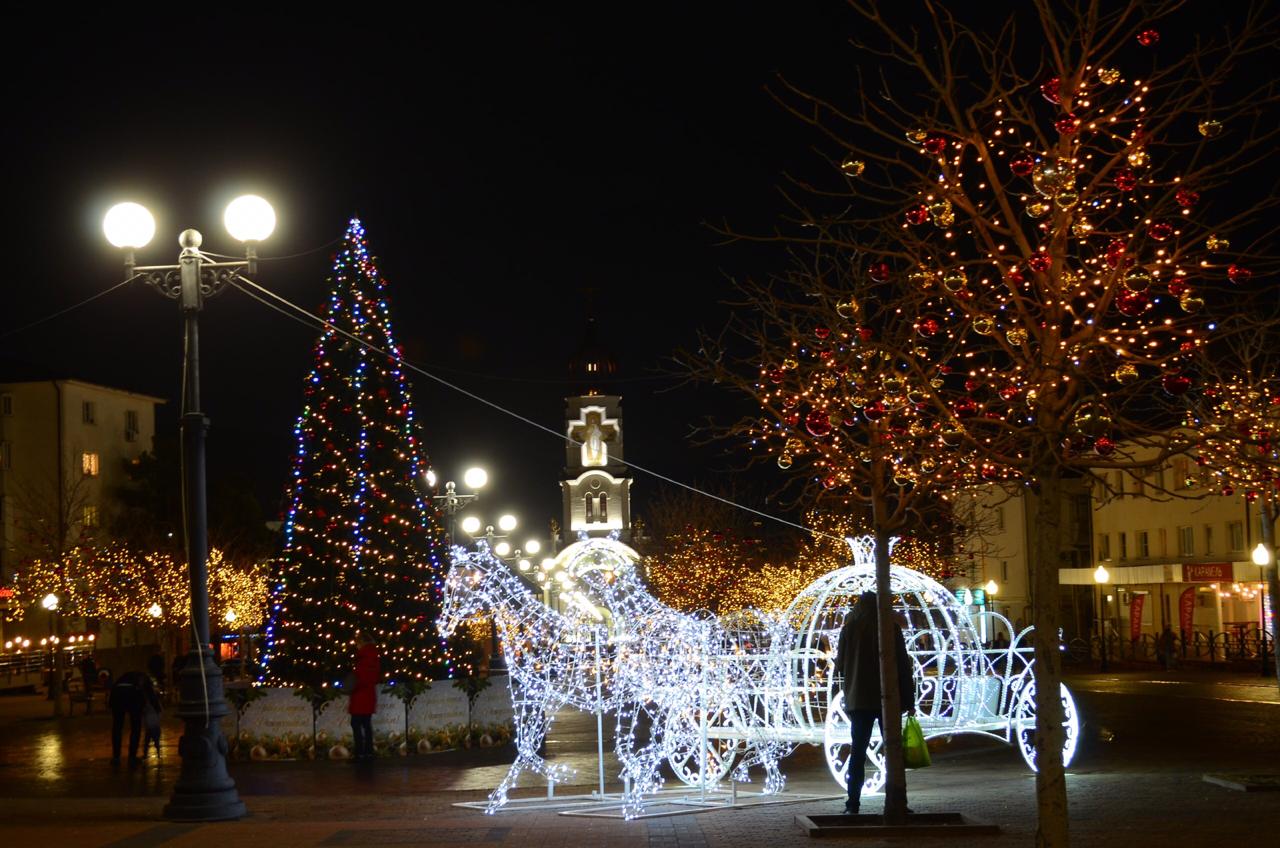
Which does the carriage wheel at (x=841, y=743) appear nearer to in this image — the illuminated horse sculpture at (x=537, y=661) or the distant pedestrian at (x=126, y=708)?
the illuminated horse sculpture at (x=537, y=661)

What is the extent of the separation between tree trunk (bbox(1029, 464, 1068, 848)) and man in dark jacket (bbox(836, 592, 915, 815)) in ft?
14.0

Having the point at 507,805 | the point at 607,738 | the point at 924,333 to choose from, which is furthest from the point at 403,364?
the point at 924,333

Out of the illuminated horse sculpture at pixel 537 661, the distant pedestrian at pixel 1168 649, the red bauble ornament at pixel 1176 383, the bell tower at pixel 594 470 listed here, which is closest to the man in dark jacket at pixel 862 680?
the illuminated horse sculpture at pixel 537 661

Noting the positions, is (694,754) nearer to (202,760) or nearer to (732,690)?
(732,690)

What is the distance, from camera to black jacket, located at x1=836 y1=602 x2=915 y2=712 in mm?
13898

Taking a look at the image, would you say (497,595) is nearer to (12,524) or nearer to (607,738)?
(607,738)

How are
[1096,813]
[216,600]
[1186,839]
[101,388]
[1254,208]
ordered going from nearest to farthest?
[1254,208] < [1186,839] < [1096,813] < [216,600] < [101,388]

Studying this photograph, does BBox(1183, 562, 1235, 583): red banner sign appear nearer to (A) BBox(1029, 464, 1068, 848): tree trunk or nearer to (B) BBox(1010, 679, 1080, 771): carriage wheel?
(B) BBox(1010, 679, 1080, 771): carriage wheel

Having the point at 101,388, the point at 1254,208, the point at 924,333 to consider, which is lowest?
the point at 924,333

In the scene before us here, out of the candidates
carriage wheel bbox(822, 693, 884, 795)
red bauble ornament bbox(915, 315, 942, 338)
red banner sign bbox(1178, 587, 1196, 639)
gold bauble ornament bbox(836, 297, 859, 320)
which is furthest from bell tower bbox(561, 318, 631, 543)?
red bauble ornament bbox(915, 315, 942, 338)

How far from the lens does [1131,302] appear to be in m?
9.28

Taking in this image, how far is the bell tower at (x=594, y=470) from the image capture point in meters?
117

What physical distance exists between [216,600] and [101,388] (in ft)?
80.8

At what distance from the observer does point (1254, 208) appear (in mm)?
9891
